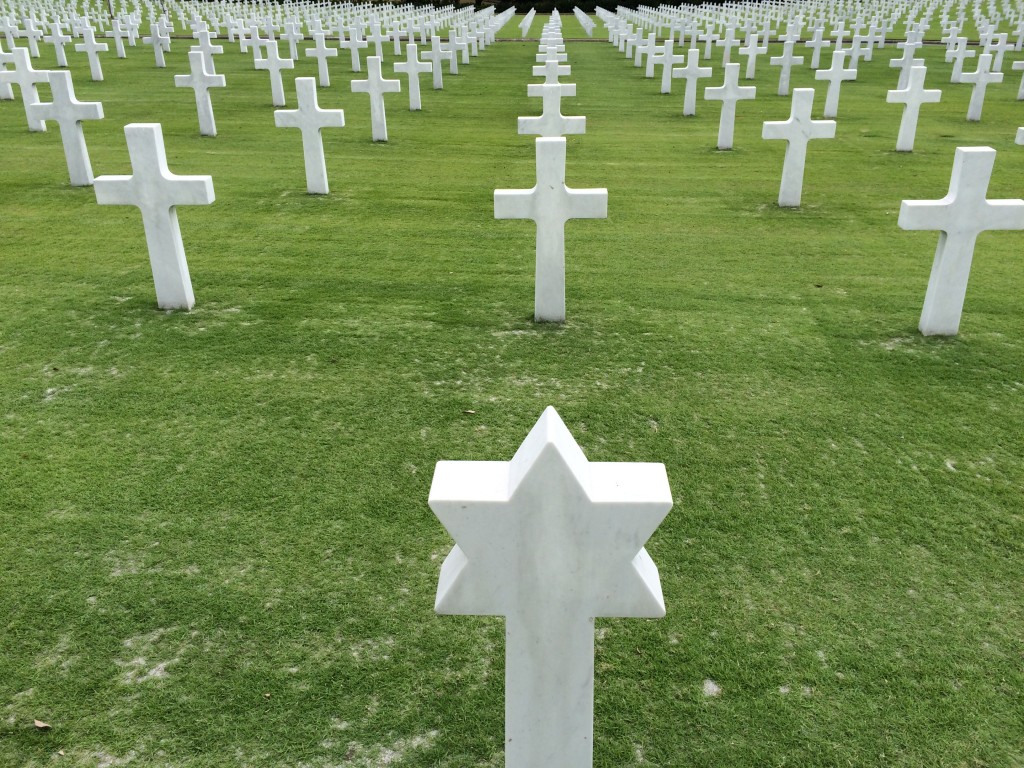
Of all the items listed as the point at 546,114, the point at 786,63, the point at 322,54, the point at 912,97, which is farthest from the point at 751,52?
the point at 546,114

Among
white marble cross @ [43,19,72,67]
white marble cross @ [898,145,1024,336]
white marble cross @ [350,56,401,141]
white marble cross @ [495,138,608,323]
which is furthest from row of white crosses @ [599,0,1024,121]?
Result: white marble cross @ [43,19,72,67]

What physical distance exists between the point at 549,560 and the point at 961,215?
4.45 m

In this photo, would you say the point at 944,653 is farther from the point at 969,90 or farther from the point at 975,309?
the point at 969,90

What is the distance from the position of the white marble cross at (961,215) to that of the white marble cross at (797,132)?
2963mm

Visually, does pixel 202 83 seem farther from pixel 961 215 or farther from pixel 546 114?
pixel 961 215

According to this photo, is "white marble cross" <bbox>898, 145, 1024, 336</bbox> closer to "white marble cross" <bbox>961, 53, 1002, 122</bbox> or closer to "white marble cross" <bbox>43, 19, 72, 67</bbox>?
"white marble cross" <bbox>961, 53, 1002, 122</bbox>

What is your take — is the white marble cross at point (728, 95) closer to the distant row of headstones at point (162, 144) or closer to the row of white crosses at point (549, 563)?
the distant row of headstones at point (162, 144)

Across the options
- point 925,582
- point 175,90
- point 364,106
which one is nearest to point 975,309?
point 925,582

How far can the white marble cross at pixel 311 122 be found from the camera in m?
8.12

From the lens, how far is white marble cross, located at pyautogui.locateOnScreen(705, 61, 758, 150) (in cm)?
1059

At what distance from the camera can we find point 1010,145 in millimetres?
11812

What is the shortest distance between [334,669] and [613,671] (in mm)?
918

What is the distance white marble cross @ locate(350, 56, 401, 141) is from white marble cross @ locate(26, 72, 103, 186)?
3408 mm

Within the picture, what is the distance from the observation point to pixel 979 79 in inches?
521
